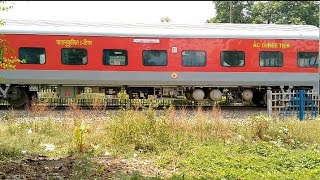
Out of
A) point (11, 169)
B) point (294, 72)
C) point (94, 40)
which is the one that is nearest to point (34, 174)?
point (11, 169)

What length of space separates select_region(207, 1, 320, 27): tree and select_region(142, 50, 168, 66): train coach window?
2239 cm

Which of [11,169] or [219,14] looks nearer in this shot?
[11,169]

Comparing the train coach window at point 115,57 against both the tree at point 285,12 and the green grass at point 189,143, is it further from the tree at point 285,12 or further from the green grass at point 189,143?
the tree at point 285,12

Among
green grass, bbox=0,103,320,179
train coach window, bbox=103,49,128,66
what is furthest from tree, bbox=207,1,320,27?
green grass, bbox=0,103,320,179

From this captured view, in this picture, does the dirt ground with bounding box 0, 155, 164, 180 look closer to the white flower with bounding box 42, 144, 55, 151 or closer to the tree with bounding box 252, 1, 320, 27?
the white flower with bounding box 42, 144, 55, 151

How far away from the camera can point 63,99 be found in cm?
1714

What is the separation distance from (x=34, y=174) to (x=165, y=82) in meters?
10.6

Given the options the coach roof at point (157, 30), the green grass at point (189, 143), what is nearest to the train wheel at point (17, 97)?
the coach roof at point (157, 30)

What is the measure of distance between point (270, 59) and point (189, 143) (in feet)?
30.9

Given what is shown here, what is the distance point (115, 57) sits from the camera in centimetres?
1627

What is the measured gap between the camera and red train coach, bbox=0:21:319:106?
52.2 feet

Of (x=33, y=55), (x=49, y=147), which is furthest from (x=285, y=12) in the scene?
(x=49, y=147)

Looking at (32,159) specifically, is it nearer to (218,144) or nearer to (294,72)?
(218,144)

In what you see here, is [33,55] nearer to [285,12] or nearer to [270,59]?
[270,59]
